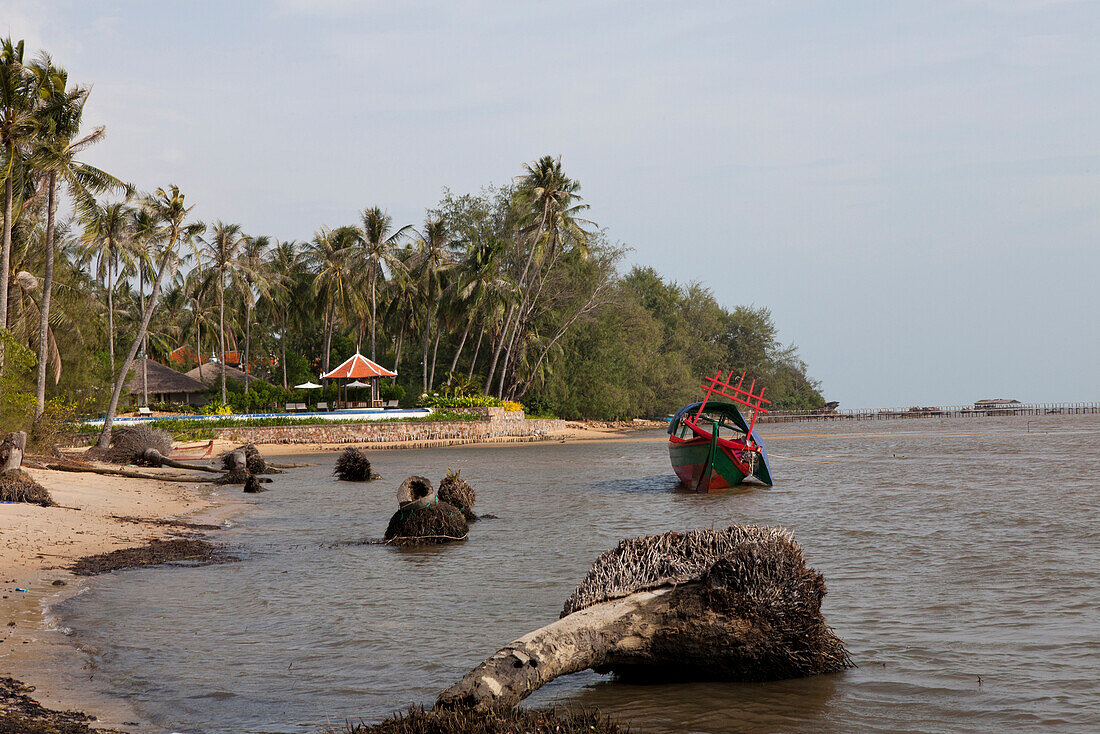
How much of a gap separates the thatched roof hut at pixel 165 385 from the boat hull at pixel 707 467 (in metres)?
35.4

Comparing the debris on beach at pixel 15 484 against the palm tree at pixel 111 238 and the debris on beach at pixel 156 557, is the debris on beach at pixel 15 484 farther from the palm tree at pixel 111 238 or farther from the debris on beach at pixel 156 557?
the palm tree at pixel 111 238

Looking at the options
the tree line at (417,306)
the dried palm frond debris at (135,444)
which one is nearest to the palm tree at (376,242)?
the tree line at (417,306)

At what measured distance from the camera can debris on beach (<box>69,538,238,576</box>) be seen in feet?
34.5

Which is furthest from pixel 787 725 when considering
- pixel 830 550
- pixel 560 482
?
pixel 560 482

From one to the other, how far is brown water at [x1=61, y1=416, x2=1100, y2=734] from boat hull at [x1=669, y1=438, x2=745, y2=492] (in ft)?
14.1

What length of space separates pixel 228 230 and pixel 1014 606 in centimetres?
5084

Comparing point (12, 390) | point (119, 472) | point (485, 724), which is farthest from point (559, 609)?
point (12, 390)

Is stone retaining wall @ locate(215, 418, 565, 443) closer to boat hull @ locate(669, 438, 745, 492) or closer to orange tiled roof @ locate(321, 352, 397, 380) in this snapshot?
orange tiled roof @ locate(321, 352, 397, 380)

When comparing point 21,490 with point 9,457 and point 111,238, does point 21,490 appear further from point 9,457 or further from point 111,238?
point 111,238

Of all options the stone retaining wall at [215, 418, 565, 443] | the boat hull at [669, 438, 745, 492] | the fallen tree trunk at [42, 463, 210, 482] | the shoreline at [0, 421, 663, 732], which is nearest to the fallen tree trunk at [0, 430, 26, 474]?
the shoreline at [0, 421, 663, 732]

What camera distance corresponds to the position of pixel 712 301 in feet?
293

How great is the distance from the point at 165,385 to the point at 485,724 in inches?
2073

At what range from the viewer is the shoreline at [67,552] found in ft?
19.4

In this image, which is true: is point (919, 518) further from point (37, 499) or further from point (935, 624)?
point (37, 499)
